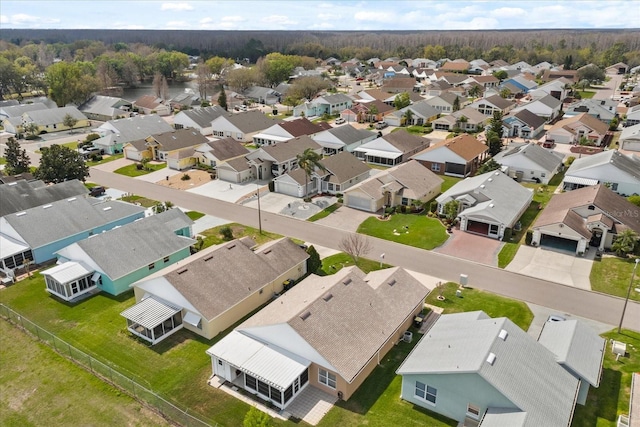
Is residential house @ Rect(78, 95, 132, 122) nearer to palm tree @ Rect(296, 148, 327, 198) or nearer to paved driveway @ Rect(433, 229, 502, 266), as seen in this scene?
palm tree @ Rect(296, 148, 327, 198)

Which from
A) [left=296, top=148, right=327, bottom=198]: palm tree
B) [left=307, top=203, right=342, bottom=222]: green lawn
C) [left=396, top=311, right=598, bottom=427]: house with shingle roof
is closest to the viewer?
[left=396, top=311, right=598, bottom=427]: house with shingle roof

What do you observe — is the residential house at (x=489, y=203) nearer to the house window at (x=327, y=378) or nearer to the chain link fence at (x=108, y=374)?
the house window at (x=327, y=378)

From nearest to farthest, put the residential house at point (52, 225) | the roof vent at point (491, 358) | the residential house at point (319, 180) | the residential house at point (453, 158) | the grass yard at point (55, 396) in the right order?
1. the roof vent at point (491, 358)
2. the grass yard at point (55, 396)
3. the residential house at point (52, 225)
4. the residential house at point (319, 180)
5. the residential house at point (453, 158)

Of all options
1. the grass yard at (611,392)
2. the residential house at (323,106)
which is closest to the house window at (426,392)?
the grass yard at (611,392)


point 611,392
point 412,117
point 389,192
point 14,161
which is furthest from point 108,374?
point 412,117

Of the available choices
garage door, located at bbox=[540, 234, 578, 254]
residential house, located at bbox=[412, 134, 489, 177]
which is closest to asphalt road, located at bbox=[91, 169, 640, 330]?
garage door, located at bbox=[540, 234, 578, 254]

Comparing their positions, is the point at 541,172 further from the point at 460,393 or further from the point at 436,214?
the point at 460,393
